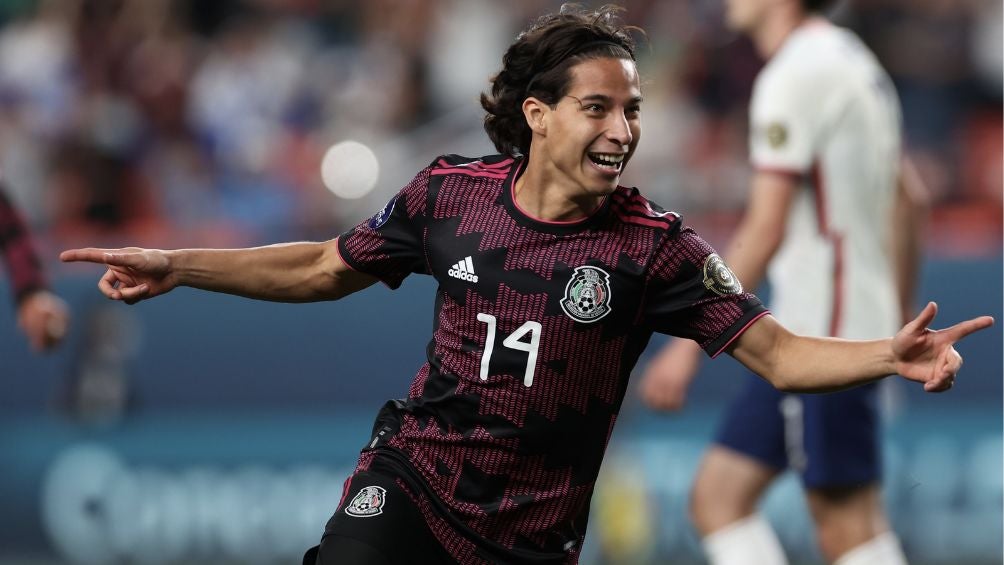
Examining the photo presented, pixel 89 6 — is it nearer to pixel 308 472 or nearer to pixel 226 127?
pixel 226 127

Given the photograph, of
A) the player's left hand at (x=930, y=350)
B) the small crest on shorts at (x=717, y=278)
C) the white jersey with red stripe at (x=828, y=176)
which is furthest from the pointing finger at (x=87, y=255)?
the white jersey with red stripe at (x=828, y=176)

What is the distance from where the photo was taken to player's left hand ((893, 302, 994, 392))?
3598 millimetres

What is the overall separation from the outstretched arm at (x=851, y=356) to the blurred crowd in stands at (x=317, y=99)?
5083 millimetres

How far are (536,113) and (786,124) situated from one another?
1635 mm

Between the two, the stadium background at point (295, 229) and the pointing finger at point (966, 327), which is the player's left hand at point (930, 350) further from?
the stadium background at point (295, 229)

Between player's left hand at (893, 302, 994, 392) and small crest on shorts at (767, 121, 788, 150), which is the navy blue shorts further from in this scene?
player's left hand at (893, 302, 994, 392)

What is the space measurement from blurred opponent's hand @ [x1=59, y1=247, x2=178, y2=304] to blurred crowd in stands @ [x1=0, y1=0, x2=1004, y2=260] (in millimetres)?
4845

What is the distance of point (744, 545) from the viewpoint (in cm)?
553

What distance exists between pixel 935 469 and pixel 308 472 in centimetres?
332

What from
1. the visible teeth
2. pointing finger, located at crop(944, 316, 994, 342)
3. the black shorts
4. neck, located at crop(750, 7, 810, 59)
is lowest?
the black shorts

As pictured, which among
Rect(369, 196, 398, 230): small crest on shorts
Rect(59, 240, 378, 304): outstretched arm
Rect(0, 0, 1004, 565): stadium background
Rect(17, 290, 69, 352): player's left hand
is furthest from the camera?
Rect(0, 0, 1004, 565): stadium background

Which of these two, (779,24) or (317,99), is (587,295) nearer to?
(779,24)

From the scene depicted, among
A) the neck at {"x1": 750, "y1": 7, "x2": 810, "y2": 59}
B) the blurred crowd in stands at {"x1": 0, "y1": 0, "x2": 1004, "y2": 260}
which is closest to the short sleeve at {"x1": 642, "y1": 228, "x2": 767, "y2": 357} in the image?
the neck at {"x1": 750, "y1": 7, "x2": 810, "y2": 59}

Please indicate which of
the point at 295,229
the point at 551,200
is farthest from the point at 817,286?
the point at 295,229
